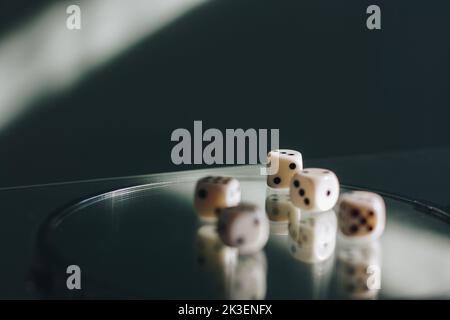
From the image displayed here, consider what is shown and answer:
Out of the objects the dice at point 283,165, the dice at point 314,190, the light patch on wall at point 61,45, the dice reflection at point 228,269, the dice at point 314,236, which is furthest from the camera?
the light patch on wall at point 61,45

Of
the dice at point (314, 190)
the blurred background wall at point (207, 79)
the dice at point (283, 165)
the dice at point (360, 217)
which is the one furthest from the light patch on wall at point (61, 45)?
the dice at point (360, 217)

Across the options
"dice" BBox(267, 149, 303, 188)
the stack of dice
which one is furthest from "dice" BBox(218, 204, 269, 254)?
"dice" BBox(267, 149, 303, 188)

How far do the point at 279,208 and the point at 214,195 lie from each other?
151 mm

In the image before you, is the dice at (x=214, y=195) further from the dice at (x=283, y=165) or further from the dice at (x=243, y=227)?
the dice at (x=283, y=165)

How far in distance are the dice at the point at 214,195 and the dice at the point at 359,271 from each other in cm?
17

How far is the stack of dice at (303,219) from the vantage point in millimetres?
812

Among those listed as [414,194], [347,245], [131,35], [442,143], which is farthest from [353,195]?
[442,143]

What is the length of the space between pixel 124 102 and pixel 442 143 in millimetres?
1043

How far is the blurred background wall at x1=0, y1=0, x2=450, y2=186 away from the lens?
1374mm

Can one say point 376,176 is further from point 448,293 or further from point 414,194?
point 448,293

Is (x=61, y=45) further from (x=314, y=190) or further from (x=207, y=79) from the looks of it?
(x=314, y=190)

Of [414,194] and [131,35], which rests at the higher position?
[131,35]

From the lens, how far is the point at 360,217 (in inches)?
34.1
